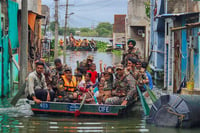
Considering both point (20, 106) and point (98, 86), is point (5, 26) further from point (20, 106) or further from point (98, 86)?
point (98, 86)

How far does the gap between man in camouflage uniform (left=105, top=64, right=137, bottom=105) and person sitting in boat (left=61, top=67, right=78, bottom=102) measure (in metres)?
1.03

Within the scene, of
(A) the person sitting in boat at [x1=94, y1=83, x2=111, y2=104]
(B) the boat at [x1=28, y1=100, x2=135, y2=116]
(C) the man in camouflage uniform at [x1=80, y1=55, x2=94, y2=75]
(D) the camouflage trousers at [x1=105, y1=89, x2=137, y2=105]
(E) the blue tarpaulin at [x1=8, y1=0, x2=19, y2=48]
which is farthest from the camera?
(E) the blue tarpaulin at [x1=8, y1=0, x2=19, y2=48]

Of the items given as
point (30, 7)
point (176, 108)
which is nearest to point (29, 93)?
point (176, 108)

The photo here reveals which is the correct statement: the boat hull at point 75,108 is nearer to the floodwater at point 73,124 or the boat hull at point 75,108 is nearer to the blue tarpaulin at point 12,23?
the floodwater at point 73,124

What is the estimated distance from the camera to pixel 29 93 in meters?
15.2

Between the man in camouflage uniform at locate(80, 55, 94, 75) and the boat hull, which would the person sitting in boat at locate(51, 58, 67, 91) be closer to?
the boat hull

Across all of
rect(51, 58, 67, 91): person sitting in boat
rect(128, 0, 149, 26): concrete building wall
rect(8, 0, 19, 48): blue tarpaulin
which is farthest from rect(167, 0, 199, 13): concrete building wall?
rect(128, 0, 149, 26): concrete building wall

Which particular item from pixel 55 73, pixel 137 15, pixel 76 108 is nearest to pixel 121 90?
pixel 76 108

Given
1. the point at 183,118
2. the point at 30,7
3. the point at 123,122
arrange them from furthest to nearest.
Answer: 1. the point at 30,7
2. the point at 123,122
3. the point at 183,118

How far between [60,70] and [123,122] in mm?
3498

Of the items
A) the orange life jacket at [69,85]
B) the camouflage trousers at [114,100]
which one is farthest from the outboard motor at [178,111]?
the orange life jacket at [69,85]

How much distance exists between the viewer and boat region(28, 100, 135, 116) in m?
14.9

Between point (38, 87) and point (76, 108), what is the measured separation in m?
1.30

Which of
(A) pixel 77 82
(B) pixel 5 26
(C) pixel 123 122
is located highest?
(B) pixel 5 26
